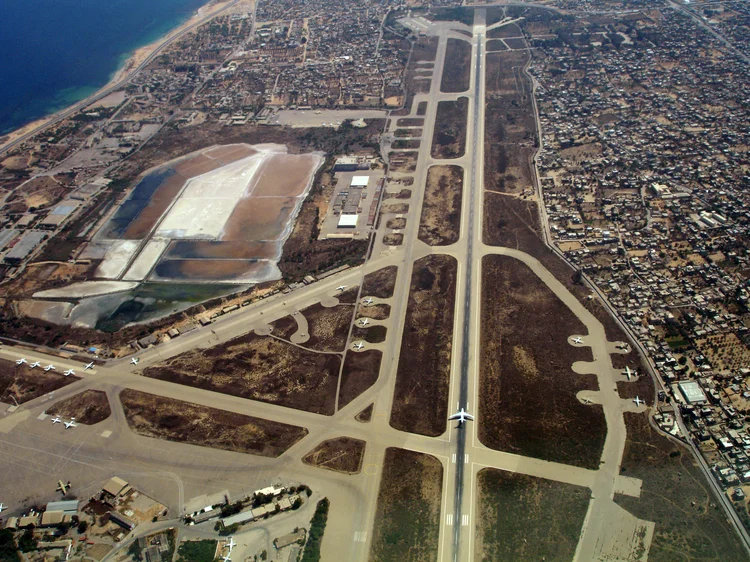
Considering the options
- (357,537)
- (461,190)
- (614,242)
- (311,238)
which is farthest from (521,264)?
(357,537)

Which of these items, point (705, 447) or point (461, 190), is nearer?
point (705, 447)

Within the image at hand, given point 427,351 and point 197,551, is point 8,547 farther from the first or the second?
point 427,351

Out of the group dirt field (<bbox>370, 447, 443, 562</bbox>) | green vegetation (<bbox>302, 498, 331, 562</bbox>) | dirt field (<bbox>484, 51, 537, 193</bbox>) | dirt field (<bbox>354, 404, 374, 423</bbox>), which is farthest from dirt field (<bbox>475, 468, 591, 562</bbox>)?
dirt field (<bbox>484, 51, 537, 193</bbox>)

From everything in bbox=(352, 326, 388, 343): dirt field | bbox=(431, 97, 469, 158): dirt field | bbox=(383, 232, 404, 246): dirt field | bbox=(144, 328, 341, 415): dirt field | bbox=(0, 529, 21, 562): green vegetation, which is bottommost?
bbox=(0, 529, 21, 562): green vegetation

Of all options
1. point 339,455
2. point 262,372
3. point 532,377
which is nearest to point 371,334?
point 262,372

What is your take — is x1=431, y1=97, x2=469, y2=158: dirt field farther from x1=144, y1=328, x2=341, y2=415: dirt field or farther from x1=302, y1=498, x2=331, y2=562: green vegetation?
x1=302, y1=498, x2=331, y2=562: green vegetation

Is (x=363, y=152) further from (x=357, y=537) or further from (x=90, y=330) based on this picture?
(x=357, y=537)
